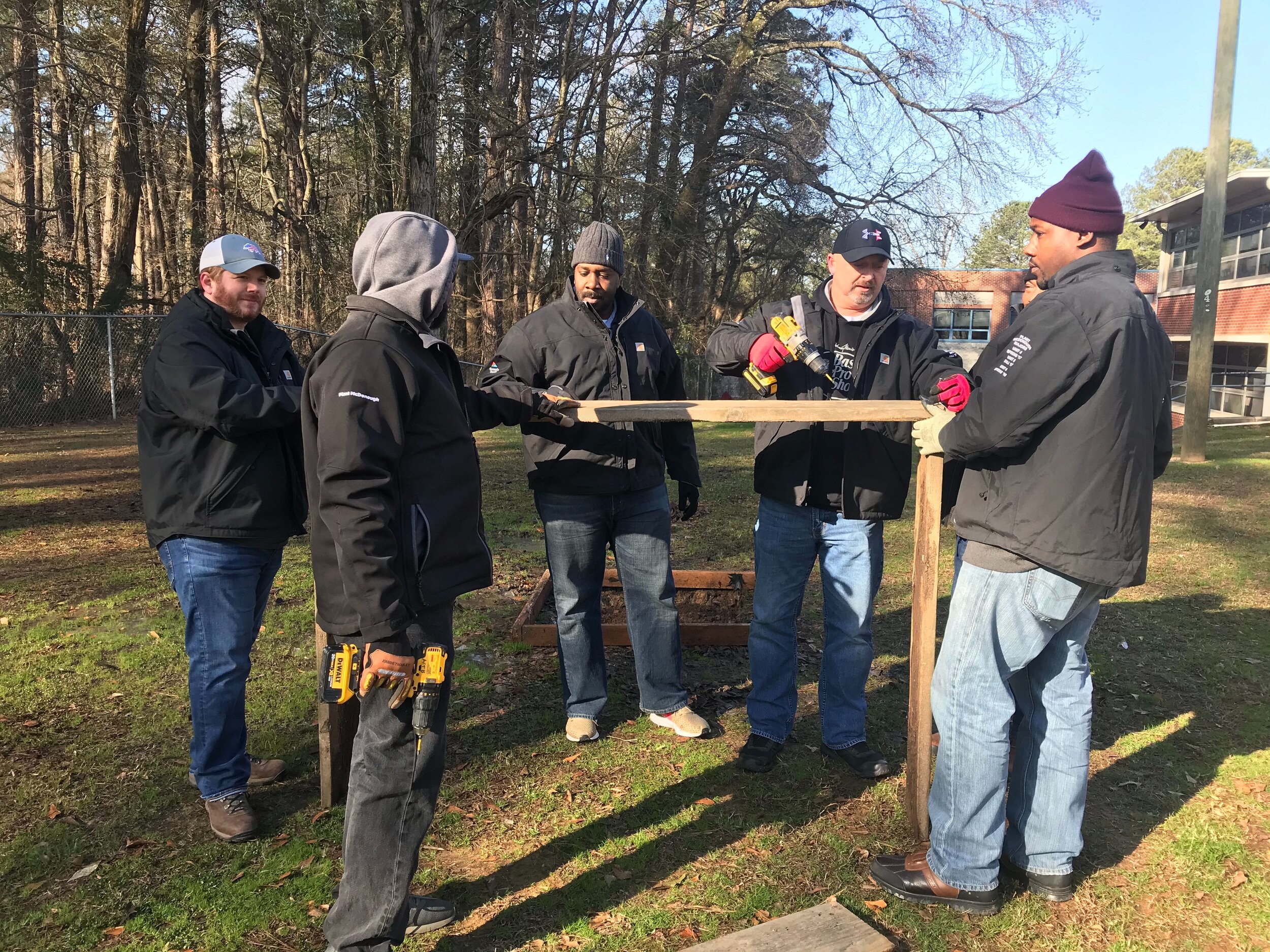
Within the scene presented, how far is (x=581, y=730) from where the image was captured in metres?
4.04

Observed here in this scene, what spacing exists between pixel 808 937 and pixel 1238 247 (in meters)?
29.6

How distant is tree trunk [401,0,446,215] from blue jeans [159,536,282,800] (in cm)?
688

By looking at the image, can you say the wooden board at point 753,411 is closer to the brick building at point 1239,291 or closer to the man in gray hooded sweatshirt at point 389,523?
the man in gray hooded sweatshirt at point 389,523

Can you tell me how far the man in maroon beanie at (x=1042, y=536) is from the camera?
2.56 m

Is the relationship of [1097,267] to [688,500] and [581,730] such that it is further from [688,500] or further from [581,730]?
[581,730]

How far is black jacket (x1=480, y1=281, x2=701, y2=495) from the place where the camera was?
12.7 ft

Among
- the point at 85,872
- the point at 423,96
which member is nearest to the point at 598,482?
the point at 85,872

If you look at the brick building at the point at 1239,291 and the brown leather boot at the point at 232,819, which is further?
the brick building at the point at 1239,291

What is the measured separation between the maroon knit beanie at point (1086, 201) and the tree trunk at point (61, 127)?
17.1 meters

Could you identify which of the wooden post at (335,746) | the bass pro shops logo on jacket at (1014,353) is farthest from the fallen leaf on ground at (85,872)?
the bass pro shops logo on jacket at (1014,353)

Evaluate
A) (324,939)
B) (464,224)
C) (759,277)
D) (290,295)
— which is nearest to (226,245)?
(324,939)

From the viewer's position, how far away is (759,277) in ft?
96.4

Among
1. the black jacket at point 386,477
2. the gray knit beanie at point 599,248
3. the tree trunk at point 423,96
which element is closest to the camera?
the black jacket at point 386,477

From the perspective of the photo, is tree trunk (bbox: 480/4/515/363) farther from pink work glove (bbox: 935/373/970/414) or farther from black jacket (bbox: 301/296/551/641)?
black jacket (bbox: 301/296/551/641)
